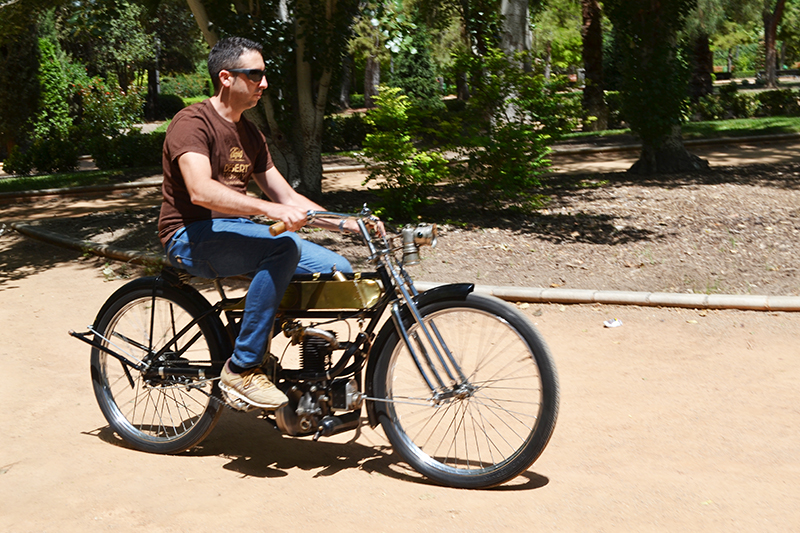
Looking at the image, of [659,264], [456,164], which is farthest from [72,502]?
[456,164]

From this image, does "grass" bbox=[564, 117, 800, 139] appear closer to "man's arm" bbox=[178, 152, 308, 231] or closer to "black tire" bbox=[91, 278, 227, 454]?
"black tire" bbox=[91, 278, 227, 454]

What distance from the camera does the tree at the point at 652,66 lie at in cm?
1223

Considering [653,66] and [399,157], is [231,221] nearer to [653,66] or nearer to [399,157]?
[399,157]

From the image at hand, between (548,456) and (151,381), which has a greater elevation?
(151,381)

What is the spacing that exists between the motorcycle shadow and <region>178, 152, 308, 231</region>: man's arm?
1288 mm

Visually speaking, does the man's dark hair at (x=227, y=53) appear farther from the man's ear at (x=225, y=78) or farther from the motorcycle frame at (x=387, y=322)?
the motorcycle frame at (x=387, y=322)

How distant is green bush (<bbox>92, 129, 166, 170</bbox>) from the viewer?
19781mm

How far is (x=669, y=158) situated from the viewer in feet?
42.6

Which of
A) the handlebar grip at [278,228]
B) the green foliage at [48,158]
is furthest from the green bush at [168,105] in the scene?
the handlebar grip at [278,228]

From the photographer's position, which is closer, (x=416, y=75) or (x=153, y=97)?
(x=416, y=75)

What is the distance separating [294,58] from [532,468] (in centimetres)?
889

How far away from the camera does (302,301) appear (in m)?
3.70

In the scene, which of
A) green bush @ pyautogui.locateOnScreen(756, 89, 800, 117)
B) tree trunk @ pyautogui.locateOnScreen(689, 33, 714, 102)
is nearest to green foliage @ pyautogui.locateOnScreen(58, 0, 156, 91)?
tree trunk @ pyautogui.locateOnScreen(689, 33, 714, 102)

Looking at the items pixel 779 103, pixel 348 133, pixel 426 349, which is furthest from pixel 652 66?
pixel 779 103
